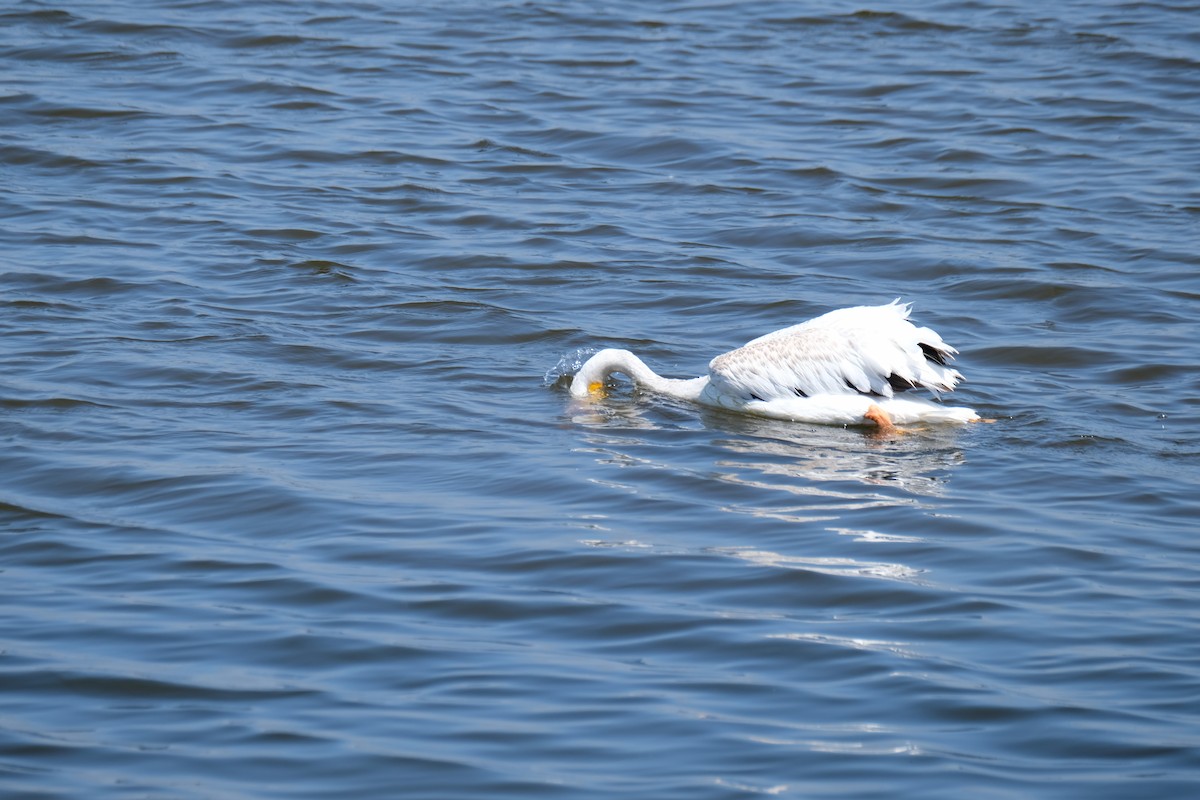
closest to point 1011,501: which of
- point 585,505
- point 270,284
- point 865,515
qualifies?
point 865,515

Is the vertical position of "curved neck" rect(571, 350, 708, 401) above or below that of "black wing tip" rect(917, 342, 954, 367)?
below

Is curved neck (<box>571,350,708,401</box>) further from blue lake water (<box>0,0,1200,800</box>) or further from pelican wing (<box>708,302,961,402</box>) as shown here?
pelican wing (<box>708,302,961,402</box>)

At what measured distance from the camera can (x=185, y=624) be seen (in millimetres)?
6297

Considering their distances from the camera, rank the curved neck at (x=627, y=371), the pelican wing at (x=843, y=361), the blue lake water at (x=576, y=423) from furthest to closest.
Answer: the curved neck at (x=627, y=371)
the pelican wing at (x=843, y=361)
the blue lake water at (x=576, y=423)

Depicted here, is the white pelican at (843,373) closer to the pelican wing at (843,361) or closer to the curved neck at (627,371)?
the pelican wing at (843,361)

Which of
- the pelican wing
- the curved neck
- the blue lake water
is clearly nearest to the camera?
the blue lake water

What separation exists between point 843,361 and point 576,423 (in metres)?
1.56

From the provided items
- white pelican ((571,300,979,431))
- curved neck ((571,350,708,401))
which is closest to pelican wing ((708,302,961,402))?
white pelican ((571,300,979,431))

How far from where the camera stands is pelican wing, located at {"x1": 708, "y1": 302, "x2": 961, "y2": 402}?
9406 mm

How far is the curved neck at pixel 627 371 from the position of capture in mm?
9938

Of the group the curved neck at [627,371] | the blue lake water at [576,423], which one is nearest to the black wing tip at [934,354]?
the blue lake water at [576,423]

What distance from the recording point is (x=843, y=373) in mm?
9516

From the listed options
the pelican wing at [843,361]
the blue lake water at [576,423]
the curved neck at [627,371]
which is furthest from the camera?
the curved neck at [627,371]

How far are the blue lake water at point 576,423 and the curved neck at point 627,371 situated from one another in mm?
141
